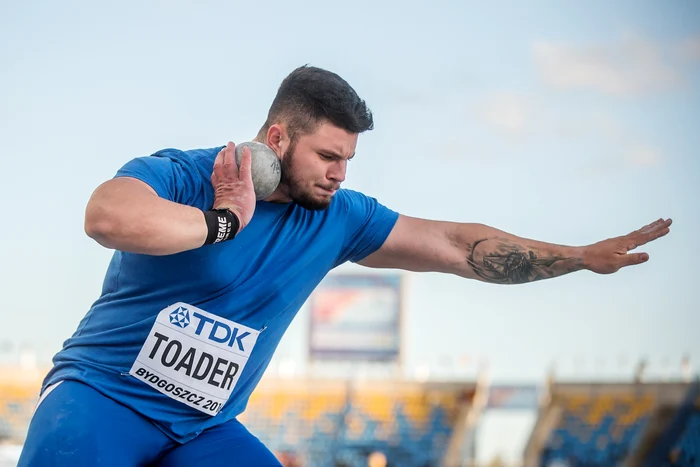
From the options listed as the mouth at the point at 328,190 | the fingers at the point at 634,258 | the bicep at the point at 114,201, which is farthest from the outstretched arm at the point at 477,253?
the bicep at the point at 114,201

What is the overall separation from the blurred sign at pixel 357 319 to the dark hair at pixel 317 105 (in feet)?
106

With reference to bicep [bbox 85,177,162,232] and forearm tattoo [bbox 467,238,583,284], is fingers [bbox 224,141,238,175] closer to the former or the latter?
bicep [bbox 85,177,162,232]

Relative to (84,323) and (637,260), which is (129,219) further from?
(637,260)

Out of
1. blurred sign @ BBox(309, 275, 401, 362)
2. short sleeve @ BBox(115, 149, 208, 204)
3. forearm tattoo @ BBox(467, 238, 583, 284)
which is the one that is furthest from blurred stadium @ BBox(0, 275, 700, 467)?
A: short sleeve @ BBox(115, 149, 208, 204)

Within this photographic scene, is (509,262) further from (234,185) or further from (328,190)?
(234,185)

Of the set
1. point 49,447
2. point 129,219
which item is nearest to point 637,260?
point 129,219

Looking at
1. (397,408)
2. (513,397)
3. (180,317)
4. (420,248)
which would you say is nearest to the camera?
(180,317)

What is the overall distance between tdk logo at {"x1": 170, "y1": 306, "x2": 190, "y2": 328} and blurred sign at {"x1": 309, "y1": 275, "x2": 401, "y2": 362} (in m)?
32.6

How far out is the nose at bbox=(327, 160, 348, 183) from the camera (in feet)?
11.2

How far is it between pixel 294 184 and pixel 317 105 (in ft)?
0.99

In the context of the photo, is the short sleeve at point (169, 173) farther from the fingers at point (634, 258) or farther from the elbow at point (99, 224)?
the fingers at point (634, 258)

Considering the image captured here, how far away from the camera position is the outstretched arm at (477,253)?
392 centimetres

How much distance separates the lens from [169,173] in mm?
3143

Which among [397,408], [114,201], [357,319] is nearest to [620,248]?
[114,201]
